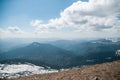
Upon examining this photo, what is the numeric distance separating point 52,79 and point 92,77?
18.8 feet

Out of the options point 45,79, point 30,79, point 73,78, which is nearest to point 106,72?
point 73,78

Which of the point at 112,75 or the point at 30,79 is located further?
the point at 30,79

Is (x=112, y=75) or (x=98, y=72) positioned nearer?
(x=112, y=75)

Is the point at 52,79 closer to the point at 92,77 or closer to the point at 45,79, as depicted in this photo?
the point at 45,79

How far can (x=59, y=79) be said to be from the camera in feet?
74.6

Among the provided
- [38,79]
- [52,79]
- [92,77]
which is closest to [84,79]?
[92,77]

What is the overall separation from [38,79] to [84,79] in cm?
714

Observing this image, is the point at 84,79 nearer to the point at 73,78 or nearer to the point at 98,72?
the point at 73,78

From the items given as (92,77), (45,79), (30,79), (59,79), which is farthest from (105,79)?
(30,79)

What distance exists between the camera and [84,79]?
21.1 metres

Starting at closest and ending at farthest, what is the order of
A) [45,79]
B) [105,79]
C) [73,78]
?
[105,79]
[73,78]
[45,79]

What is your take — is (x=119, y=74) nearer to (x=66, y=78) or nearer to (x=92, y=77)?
(x=92, y=77)

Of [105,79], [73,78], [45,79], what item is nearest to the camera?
[105,79]

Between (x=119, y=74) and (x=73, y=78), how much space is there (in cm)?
635
